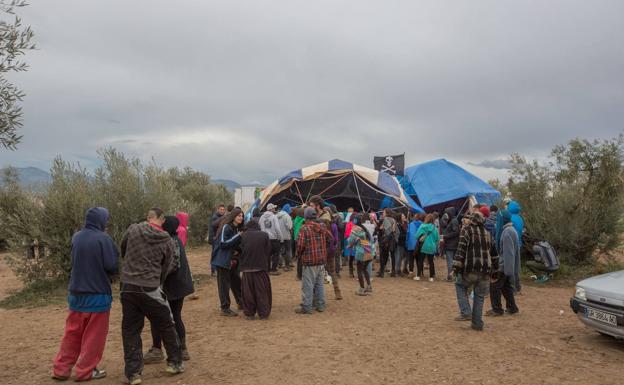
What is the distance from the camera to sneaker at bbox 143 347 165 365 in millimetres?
5309

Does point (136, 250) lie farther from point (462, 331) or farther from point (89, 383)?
point (462, 331)

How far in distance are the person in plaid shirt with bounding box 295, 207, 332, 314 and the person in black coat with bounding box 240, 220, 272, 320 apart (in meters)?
0.67

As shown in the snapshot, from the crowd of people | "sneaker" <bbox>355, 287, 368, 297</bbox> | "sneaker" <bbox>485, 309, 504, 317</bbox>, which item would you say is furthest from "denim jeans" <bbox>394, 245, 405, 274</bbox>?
"sneaker" <bbox>485, 309, 504, 317</bbox>

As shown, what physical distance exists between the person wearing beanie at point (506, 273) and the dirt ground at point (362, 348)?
237 mm

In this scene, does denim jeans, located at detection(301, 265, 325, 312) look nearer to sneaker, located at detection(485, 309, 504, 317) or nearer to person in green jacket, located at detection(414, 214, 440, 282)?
sneaker, located at detection(485, 309, 504, 317)

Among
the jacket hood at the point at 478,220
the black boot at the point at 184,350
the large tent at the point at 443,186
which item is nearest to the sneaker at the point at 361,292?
the jacket hood at the point at 478,220

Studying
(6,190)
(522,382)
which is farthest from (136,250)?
(6,190)

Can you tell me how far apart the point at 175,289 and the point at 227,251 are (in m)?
2.36

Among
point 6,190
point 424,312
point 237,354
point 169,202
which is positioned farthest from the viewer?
point 6,190

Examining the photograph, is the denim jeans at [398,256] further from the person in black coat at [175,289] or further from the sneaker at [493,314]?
the person in black coat at [175,289]

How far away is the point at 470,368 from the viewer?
5.14 meters

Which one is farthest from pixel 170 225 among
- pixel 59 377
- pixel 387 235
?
pixel 387 235

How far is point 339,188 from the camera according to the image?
20672 mm

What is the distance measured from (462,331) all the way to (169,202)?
871 cm
